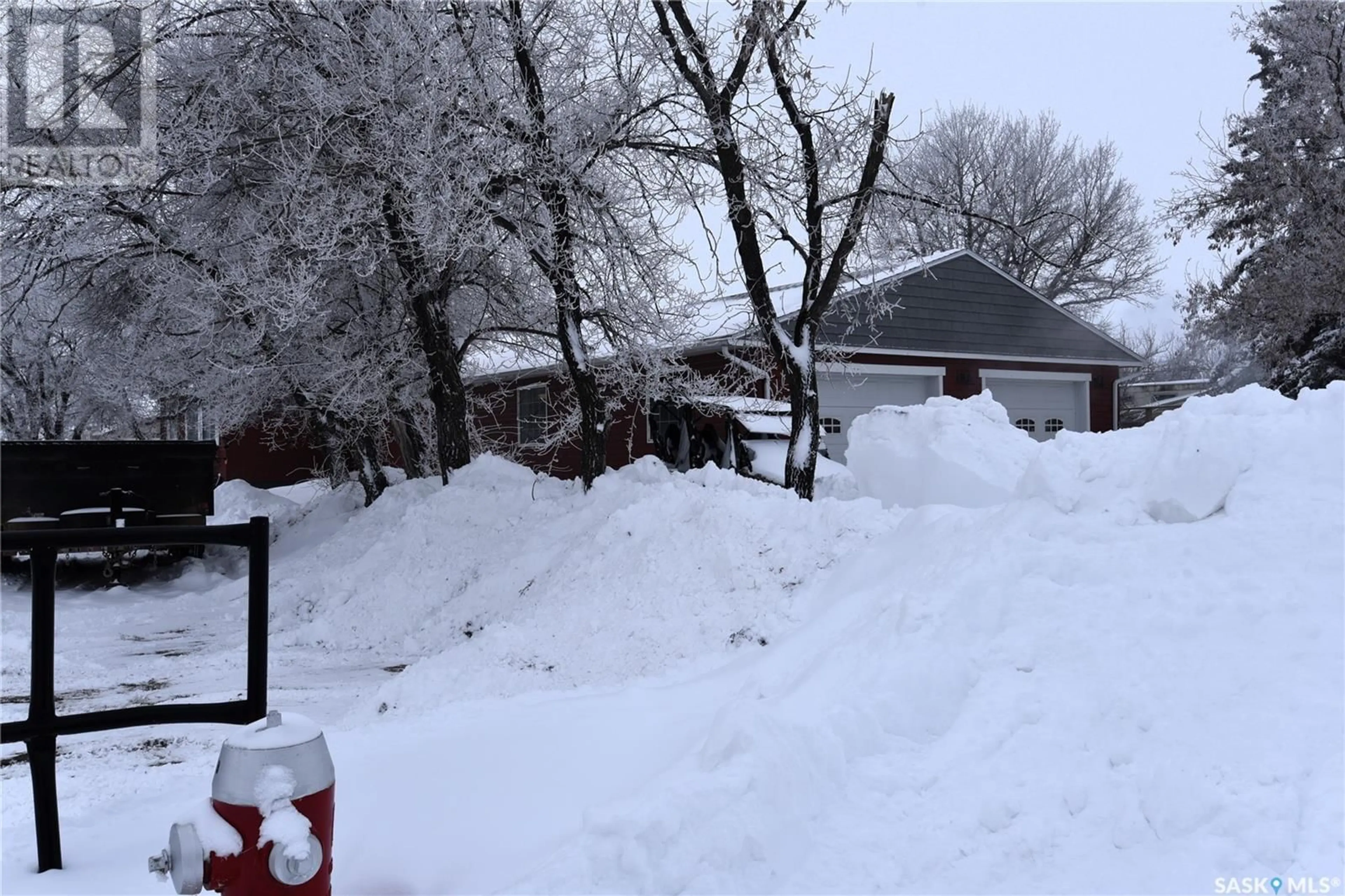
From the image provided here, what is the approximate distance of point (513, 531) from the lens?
10422 mm

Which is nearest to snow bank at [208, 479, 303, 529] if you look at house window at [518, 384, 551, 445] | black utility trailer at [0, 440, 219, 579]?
black utility trailer at [0, 440, 219, 579]

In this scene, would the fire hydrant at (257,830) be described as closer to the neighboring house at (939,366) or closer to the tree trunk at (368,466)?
the tree trunk at (368,466)

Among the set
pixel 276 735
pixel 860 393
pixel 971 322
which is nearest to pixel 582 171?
pixel 276 735

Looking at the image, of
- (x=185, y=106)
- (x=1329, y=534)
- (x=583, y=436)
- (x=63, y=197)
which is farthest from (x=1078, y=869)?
(x=63, y=197)

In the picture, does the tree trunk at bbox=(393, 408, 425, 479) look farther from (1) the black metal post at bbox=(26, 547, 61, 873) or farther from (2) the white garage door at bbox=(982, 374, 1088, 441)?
(2) the white garage door at bbox=(982, 374, 1088, 441)

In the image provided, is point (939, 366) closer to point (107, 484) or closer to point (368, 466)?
point (368, 466)

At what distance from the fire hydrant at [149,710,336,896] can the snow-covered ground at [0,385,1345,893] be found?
84cm

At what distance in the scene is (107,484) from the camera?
13.4m

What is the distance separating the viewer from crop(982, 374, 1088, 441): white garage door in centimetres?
2378

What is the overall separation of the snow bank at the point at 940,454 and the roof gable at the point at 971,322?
30.6 ft

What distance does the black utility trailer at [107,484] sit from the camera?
13.0 m

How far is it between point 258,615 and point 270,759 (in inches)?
41.7

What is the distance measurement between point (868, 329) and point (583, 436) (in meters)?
11.5

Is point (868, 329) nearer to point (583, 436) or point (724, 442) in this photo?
point (724, 442)
